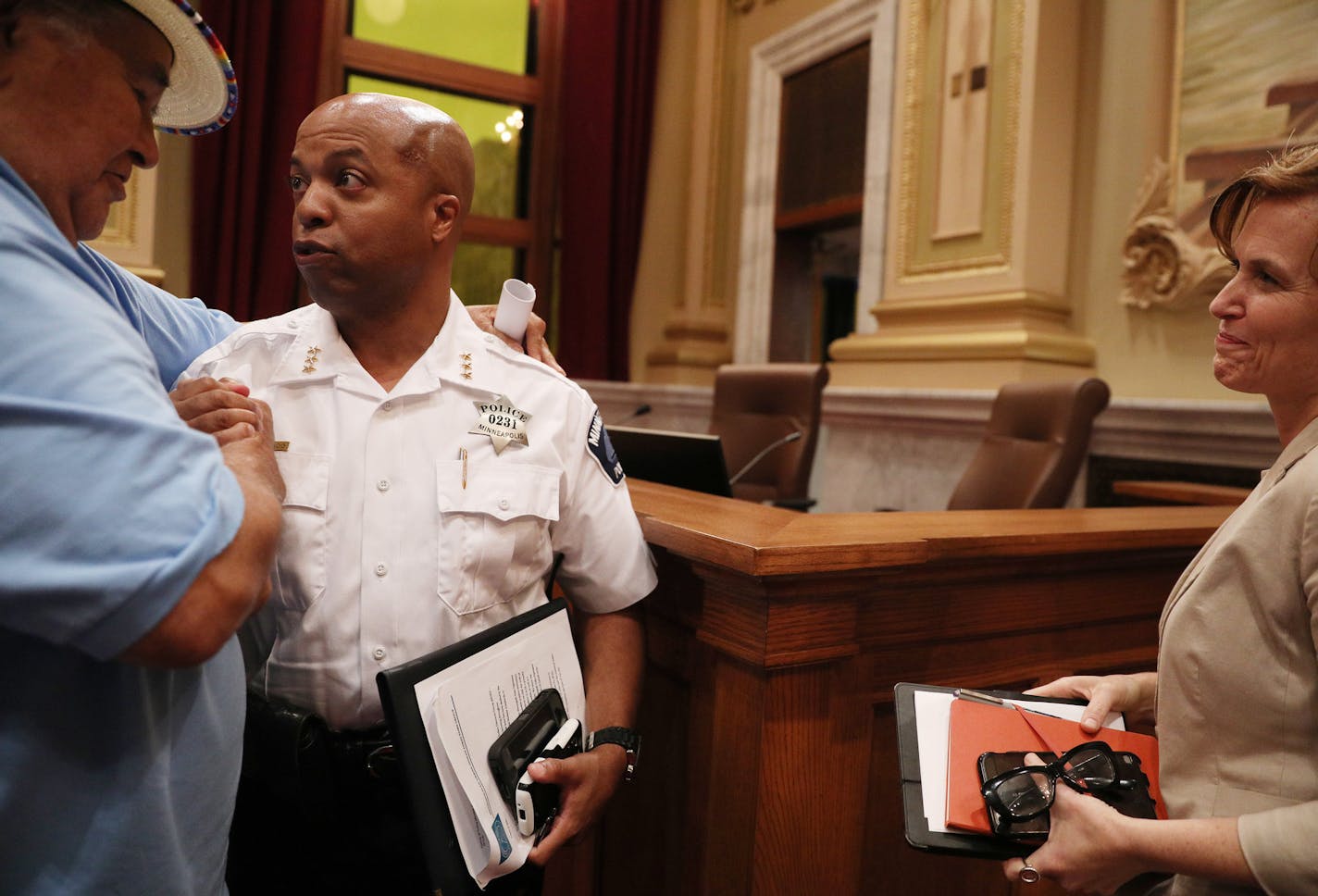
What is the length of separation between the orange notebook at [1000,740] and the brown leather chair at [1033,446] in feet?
5.63

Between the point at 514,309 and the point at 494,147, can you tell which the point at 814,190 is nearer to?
the point at 494,147

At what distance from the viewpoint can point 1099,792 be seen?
82 cm

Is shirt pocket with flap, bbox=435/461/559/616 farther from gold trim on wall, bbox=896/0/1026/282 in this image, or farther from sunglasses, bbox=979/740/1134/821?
gold trim on wall, bbox=896/0/1026/282

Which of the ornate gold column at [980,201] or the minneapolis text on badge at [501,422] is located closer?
the minneapolis text on badge at [501,422]

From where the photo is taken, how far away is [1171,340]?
10.9 ft

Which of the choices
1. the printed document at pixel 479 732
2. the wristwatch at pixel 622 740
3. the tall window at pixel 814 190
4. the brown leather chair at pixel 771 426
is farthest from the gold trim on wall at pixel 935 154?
the printed document at pixel 479 732

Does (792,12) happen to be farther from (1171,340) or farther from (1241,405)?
(1241,405)

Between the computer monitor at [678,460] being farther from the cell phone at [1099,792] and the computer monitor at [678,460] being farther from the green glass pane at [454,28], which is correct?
the green glass pane at [454,28]

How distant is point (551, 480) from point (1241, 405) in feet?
8.63

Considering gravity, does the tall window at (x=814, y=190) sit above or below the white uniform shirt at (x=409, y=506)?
above

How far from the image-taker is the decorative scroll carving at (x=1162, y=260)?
10.3ft

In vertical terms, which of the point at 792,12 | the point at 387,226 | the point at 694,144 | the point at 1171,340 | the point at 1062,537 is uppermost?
the point at 792,12

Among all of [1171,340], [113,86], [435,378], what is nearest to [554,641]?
[435,378]

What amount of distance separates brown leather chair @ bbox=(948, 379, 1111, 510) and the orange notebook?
1715mm
